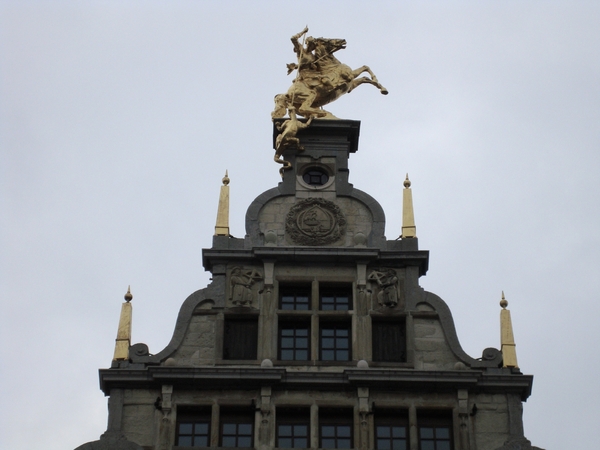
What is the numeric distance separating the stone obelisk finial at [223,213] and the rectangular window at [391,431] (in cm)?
701

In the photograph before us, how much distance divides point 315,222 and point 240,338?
4.15m

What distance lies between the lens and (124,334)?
125ft

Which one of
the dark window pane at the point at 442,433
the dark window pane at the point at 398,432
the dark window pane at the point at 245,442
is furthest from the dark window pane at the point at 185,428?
the dark window pane at the point at 442,433

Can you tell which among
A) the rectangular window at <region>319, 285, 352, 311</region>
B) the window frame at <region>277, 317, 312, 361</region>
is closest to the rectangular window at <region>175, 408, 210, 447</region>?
the window frame at <region>277, 317, 312, 361</region>

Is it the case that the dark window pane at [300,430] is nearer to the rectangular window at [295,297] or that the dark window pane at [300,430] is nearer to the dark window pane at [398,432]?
the dark window pane at [398,432]

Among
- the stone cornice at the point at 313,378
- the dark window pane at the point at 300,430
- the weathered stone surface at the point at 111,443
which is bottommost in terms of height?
the weathered stone surface at the point at 111,443

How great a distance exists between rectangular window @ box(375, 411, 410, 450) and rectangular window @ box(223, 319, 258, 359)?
12.2ft

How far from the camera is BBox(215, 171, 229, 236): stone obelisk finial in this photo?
4003cm

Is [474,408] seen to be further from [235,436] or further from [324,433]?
[235,436]

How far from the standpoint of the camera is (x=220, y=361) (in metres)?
37.5

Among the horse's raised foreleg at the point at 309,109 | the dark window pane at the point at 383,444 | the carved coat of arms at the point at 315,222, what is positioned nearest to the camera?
the dark window pane at the point at 383,444

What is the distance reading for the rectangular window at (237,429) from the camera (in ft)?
119

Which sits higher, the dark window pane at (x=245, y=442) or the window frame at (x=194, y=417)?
the window frame at (x=194, y=417)

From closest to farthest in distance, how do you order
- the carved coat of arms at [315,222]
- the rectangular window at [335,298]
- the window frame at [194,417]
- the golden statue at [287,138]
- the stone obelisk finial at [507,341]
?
the window frame at [194,417]
the stone obelisk finial at [507,341]
the rectangular window at [335,298]
the carved coat of arms at [315,222]
the golden statue at [287,138]
